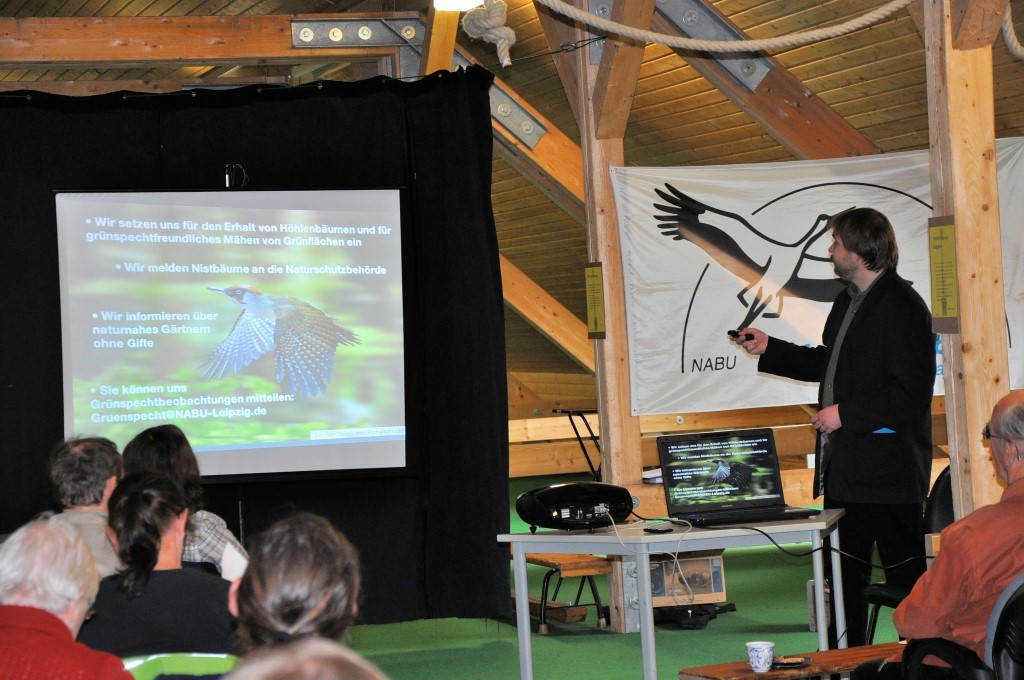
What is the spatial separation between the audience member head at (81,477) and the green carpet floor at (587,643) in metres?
1.86

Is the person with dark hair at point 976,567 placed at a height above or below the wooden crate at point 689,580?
above

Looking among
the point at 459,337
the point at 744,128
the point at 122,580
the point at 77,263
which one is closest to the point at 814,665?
the point at 122,580

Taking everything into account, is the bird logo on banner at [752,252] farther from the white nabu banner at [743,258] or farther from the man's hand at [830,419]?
the man's hand at [830,419]

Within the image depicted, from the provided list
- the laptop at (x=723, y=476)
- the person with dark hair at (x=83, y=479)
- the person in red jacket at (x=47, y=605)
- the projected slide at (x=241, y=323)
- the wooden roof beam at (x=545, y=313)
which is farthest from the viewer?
the wooden roof beam at (x=545, y=313)

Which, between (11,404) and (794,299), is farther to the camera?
(794,299)

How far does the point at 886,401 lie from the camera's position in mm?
3523

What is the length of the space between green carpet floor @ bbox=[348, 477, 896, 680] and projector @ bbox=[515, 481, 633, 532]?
1.01 m

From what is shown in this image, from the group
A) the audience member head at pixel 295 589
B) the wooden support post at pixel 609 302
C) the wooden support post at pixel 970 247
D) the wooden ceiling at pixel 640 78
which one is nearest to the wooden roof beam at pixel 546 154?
the wooden ceiling at pixel 640 78

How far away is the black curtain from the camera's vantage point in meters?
4.89

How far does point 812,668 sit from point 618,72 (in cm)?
316

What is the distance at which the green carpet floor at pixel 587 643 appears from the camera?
4.51 metres

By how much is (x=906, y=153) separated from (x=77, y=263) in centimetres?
401

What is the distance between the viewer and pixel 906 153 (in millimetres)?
5492

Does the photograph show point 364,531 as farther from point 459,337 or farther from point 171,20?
point 171,20
